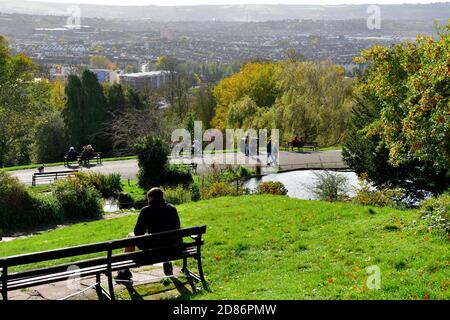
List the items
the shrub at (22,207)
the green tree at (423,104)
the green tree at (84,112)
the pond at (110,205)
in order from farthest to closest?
1. the green tree at (84,112)
2. the pond at (110,205)
3. the shrub at (22,207)
4. the green tree at (423,104)

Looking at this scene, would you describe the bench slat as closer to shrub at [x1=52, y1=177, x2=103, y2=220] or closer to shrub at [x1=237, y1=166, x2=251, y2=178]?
shrub at [x1=52, y1=177, x2=103, y2=220]

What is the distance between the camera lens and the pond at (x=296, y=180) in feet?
72.8

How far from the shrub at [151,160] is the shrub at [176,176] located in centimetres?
20

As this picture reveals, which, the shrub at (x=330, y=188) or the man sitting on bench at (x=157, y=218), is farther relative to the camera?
the shrub at (x=330, y=188)

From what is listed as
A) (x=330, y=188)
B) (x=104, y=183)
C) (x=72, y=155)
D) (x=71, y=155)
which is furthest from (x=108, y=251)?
(x=72, y=155)

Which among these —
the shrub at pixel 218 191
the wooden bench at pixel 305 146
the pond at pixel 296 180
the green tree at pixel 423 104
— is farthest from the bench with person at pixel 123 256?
the wooden bench at pixel 305 146

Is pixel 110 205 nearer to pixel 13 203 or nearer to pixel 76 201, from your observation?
pixel 76 201

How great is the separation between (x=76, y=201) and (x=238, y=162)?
12.9m

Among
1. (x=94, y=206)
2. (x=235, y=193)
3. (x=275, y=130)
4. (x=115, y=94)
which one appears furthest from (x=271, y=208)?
(x=115, y=94)

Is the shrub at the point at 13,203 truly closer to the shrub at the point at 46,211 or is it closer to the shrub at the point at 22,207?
the shrub at the point at 22,207
